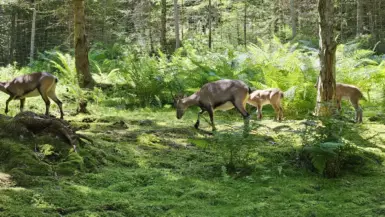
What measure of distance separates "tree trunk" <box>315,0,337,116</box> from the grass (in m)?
0.92

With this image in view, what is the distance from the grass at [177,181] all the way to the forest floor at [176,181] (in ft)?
0.03

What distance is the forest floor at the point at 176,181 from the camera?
14.4ft

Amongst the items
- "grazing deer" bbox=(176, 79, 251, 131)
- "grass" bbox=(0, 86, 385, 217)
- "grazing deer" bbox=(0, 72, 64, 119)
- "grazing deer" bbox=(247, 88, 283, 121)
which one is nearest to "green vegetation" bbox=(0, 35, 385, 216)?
"grass" bbox=(0, 86, 385, 217)

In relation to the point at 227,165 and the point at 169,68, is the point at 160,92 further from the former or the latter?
the point at 227,165

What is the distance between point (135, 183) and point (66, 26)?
28.4m

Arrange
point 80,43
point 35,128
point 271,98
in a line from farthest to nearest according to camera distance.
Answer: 1. point 80,43
2. point 271,98
3. point 35,128

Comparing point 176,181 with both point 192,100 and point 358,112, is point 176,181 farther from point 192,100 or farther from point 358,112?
point 358,112

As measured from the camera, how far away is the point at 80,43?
11.9 metres

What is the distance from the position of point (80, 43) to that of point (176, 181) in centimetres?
761

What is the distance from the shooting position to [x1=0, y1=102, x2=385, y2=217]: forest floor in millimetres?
4395

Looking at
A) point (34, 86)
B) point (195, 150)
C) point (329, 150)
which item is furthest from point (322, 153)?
point (34, 86)

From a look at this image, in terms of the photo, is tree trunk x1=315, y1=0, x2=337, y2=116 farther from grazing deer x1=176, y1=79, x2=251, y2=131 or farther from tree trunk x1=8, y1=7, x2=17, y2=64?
tree trunk x1=8, y1=7, x2=17, y2=64

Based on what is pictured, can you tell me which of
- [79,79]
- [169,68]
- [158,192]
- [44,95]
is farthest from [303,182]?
[169,68]

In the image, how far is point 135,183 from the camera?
529cm
